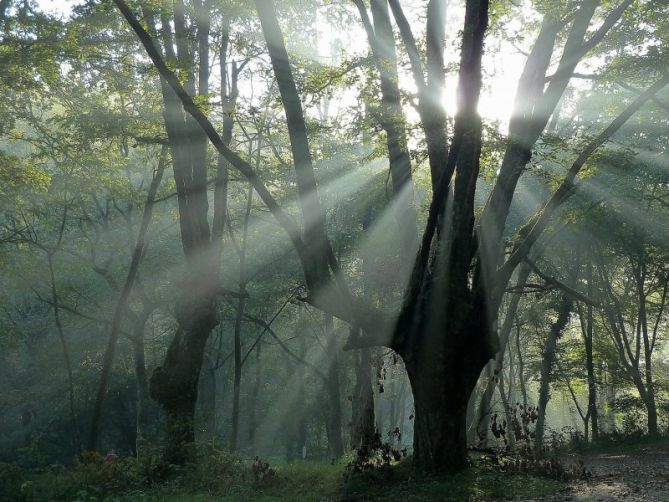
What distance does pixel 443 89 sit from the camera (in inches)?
373

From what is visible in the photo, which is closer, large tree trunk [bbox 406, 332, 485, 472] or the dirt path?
the dirt path

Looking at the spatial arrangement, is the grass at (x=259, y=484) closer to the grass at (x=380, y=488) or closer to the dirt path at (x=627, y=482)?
the grass at (x=380, y=488)

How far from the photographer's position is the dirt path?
300 inches

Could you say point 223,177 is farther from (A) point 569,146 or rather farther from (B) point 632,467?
(B) point 632,467

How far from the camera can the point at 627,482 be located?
9.27 meters

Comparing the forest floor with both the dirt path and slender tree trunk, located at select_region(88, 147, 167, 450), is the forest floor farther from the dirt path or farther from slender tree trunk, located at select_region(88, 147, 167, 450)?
slender tree trunk, located at select_region(88, 147, 167, 450)

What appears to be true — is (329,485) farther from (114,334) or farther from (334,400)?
(334,400)

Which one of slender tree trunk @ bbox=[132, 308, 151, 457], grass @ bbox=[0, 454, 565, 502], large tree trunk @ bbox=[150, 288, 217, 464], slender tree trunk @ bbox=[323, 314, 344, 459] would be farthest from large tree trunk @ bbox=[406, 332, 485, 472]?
slender tree trunk @ bbox=[323, 314, 344, 459]

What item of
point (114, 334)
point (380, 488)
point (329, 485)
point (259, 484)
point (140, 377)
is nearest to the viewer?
point (380, 488)

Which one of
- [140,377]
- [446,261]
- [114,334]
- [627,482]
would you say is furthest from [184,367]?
[140,377]

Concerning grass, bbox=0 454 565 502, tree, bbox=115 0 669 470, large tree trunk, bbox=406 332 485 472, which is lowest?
grass, bbox=0 454 565 502

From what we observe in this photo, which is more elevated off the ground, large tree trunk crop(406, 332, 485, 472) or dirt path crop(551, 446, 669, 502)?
large tree trunk crop(406, 332, 485, 472)

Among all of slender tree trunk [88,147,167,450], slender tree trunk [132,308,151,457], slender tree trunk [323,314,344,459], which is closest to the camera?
slender tree trunk [88,147,167,450]

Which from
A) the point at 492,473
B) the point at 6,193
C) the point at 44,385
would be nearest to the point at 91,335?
the point at 44,385
